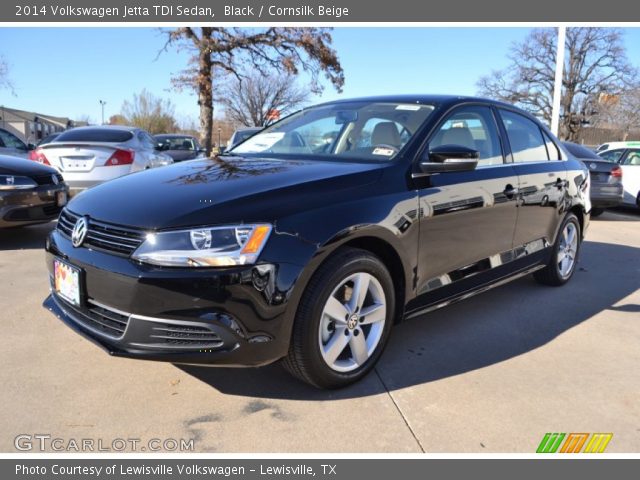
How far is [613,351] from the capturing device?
352 cm

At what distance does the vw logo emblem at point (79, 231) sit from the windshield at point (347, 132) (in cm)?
141

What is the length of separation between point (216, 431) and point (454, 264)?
1829mm

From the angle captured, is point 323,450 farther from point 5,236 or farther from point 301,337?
point 5,236

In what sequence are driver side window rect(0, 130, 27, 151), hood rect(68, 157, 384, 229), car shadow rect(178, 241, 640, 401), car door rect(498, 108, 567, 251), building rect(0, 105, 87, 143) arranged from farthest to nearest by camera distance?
building rect(0, 105, 87, 143) < driver side window rect(0, 130, 27, 151) < car door rect(498, 108, 567, 251) < car shadow rect(178, 241, 640, 401) < hood rect(68, 157, 384, 229)

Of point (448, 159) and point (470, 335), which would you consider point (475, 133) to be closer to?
point (448, 159)

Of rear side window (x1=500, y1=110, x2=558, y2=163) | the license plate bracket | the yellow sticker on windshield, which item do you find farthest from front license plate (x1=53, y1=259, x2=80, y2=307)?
rear side window (x1=500, y1=110, x2=558, y2=163)

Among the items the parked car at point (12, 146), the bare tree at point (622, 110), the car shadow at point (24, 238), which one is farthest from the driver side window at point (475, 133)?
the bare tree at point (622, 110)

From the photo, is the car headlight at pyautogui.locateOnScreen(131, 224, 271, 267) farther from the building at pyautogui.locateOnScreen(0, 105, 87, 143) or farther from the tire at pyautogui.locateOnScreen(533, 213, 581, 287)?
the building at pyautogui.locateOnScreen(0, 105, 87, 143)

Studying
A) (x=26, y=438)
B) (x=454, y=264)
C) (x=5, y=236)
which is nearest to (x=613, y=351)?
(x=454, y=264)

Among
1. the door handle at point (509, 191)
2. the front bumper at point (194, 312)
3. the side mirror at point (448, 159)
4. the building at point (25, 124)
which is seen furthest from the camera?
the building at point (25, 124)

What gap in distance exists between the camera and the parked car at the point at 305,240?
7.70 feet

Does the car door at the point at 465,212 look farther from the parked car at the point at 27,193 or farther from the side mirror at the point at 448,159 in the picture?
the parked car at the point at 27,193

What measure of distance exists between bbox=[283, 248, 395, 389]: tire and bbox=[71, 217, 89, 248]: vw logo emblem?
3.82 ft

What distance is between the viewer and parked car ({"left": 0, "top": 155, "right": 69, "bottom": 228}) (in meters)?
5.57
